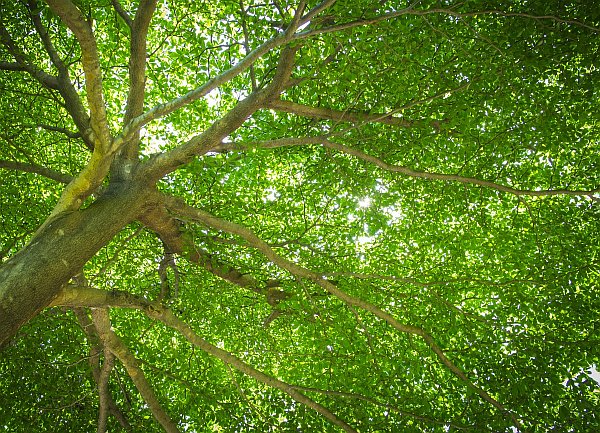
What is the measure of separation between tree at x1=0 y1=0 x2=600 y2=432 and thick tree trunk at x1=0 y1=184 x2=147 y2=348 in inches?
0.8

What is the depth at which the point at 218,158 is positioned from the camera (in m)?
5.20

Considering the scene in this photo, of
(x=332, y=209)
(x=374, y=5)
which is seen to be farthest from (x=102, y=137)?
(x=332, y=209)

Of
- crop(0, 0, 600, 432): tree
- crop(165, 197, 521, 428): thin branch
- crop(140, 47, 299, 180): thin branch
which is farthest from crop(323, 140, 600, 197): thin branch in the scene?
crop(165, 197, 521, 428): thin branch

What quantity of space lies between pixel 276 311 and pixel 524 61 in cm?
559

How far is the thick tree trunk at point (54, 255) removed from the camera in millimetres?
4086

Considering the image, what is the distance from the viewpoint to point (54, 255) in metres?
4.45

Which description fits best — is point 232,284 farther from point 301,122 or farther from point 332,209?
point 301,122

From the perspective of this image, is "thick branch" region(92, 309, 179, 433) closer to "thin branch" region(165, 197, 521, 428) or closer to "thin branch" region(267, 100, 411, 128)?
"thin branch" region(165, 197, 521, 428)

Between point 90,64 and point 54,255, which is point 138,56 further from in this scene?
point 54,255

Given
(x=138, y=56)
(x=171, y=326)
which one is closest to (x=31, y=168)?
(x=138, y=56)

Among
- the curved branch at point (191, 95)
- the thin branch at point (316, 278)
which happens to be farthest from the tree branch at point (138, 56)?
the thin branch at point (316, 278)

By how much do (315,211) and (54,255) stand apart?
16.4 feet

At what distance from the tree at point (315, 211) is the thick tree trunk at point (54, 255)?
0.02 m

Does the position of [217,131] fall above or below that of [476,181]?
above
